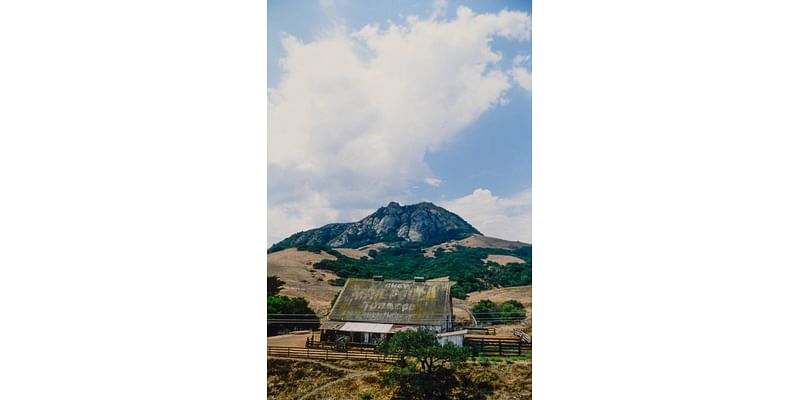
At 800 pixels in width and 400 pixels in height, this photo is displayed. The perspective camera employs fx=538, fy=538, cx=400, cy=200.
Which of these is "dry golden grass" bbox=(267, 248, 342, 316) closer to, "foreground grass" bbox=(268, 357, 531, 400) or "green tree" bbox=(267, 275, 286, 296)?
"green tree" bbox=(267, 275, 286, 296)

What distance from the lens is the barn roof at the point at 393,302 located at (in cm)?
557

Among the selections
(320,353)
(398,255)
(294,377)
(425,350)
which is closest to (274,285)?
(320,353)

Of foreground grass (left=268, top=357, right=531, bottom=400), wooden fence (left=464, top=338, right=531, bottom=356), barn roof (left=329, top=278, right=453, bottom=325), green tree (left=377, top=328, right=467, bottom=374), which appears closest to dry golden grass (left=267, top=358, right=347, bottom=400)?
foreground grass (left=268, top=357, right=531, bottom=400)

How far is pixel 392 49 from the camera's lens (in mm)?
5539

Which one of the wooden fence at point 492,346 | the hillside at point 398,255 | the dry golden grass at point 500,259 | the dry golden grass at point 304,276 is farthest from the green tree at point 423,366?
the dry golden grass at point 500,259

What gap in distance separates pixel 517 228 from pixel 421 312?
4.40ft

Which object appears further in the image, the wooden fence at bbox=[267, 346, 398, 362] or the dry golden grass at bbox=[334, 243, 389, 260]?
the dry golden grass at bbox=[334, 243, 389, 260]

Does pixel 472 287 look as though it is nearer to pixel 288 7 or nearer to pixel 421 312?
pixel 421 312

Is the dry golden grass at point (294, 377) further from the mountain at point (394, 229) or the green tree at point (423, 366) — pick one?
the mountain at point (394, 229)

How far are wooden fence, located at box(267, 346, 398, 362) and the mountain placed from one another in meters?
1.07

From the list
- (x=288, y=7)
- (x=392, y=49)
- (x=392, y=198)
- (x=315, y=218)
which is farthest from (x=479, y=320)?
(x=288, y=7)

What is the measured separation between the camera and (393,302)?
564 cm

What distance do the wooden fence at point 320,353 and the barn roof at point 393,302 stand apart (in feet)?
1.10

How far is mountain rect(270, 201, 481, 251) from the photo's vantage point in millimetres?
5691
